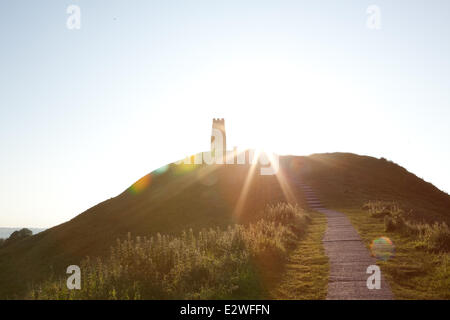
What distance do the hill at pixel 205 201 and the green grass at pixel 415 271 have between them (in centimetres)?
1670

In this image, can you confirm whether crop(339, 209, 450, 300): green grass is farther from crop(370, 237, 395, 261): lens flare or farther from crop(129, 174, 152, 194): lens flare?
crop(129, 174, 152, 194): lens flare

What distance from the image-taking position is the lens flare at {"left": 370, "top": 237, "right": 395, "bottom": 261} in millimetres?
12817

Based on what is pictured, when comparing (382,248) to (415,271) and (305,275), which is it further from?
(305,275)

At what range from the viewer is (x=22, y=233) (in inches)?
2827

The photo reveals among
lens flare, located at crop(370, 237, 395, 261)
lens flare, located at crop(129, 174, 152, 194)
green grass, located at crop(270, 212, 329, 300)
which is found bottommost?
green grass, located at crop(270, 212, 329, 300)

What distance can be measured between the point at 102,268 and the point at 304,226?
41.8 ft

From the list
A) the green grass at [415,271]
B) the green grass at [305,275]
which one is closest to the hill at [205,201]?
the green grass at [415,271]

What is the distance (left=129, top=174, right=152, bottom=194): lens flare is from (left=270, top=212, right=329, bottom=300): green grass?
46802mm

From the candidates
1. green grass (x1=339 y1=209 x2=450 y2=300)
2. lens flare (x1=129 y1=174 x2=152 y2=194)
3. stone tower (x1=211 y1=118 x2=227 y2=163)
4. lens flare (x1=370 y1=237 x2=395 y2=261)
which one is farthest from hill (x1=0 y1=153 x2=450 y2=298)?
green grass (x1=339 y1=209 x2=450 y2=300)

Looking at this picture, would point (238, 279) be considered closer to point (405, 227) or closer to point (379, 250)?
point (379, 250)

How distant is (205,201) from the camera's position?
43.7 metres

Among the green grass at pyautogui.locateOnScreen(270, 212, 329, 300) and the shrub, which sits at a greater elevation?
the shrub
